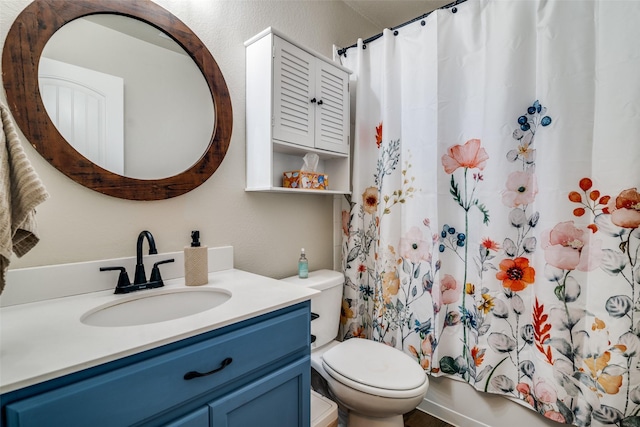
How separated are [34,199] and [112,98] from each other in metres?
0.61

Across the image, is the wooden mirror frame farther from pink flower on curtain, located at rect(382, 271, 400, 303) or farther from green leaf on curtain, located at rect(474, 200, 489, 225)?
green leaf on curtain, located at rect(474, 200, 489, 225)

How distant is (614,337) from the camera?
110 centimetres

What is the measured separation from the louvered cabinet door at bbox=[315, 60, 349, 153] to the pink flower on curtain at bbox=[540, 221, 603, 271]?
3.47ft

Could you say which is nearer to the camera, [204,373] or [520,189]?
[204,373]

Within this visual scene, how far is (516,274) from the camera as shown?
4.33 feet

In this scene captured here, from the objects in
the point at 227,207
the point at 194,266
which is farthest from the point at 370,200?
the point at 194,266

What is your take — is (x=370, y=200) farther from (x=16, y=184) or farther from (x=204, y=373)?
(x=16, y=184)

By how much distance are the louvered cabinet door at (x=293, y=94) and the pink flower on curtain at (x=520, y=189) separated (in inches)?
37.2

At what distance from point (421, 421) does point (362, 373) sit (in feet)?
2.16

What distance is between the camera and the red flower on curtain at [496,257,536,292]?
1.29 metres

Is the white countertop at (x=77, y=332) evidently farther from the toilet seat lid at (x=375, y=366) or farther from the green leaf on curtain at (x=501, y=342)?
the green leaf on curtain at (x=501, y=342)

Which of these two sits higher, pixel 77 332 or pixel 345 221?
pixel 345 221

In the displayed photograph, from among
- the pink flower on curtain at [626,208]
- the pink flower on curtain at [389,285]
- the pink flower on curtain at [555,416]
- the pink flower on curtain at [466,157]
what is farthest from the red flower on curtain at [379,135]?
the pink flower on curtain at [555,416]

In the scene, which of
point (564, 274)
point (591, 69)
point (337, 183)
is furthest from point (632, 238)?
point (337, 183)
